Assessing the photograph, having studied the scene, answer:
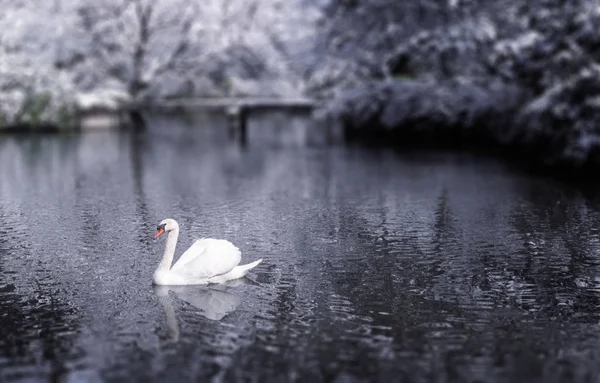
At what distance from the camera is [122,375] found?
302 inches

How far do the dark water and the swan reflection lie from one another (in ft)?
0.12

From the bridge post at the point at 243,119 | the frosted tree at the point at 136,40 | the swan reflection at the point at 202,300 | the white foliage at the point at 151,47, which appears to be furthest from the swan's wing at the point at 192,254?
the frosted tree at the point at 136,40

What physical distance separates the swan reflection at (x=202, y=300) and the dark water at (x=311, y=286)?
0.12ft

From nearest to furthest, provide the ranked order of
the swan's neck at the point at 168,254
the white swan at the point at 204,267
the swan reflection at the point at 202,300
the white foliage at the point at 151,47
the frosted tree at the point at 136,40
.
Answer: the swan reflection at the point at 202,300, the white swan at the point at 204,267, the swan's neck at the point at 168,254, the white foliage at the point at 151,47, the frosted tree at the point at 136,40

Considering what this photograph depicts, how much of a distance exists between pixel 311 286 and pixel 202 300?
4.78 feet

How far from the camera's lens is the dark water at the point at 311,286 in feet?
26.3

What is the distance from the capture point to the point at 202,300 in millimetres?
10242

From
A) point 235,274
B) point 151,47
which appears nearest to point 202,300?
point 235,274

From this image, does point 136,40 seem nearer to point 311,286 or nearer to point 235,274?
point 235,274

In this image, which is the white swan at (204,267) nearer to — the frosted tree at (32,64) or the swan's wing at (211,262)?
the swan's wing at (211,262)

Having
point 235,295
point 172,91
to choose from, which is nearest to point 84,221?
point 235,295

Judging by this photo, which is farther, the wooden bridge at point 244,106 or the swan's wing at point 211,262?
the wooden bridge at point 244,106

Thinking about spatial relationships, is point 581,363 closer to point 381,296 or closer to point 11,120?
point 381,296

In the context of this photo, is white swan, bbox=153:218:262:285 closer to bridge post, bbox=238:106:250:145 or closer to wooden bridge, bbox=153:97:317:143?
wooden bridge, bbox=153:97:317:143
